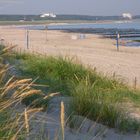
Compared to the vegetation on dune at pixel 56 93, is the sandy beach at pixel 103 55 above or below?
below

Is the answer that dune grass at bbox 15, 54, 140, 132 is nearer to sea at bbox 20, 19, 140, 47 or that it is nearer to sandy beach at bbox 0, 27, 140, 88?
sandy beach at bbox 0, 27, 140, 88

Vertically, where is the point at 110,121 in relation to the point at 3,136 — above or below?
below

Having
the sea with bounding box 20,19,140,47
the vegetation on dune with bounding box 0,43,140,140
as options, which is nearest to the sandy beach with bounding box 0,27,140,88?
the vegetation on dune with bounding box 0,43,140,140

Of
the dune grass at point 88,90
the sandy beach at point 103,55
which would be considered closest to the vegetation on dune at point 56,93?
the dune grass at point 88,90

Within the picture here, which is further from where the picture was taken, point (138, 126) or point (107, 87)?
point (107, 87)

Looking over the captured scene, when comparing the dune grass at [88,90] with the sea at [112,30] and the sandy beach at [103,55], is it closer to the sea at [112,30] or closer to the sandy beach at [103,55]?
the sandy beach at [103,55]

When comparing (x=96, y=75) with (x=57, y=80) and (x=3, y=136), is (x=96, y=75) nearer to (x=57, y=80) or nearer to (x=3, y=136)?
(x=57, y=80)

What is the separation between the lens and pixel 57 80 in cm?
944

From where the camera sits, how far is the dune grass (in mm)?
6176

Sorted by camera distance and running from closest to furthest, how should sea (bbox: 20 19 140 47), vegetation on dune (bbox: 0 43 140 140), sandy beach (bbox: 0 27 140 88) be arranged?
vegetation on dune (bbox: 0 43 140 140), sandy beach (bbox: 0 27 140 88), sea (bbox: 20 19 140 47)

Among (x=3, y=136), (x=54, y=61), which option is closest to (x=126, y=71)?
(x=54, y=61)

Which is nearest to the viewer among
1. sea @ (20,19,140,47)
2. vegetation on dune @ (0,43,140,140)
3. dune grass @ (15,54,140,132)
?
vegetation on dune @ (0,43,140,140)

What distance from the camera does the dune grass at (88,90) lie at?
6.18 meters

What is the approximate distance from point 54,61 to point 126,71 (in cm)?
708
